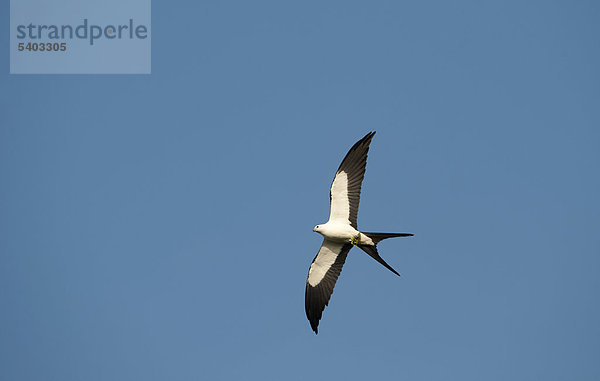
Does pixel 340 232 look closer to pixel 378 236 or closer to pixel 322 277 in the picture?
pixel 378 236

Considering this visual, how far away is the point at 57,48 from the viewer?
28797 millimetres

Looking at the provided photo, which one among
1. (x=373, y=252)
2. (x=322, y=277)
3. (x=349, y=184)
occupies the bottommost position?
(x=322, y=277)

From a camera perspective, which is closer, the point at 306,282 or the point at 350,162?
the point at 350,162

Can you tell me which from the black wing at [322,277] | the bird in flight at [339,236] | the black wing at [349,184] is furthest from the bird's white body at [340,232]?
the black wing at [322,277]

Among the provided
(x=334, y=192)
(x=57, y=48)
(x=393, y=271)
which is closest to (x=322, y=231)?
(x=334, y=192)

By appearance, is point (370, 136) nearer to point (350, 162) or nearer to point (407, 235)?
point (350, 162)

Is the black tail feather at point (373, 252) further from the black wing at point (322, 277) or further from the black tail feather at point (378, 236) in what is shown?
the black wing at point (322, 277)

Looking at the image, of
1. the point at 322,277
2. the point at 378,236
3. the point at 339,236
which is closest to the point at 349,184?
the point at 339,236

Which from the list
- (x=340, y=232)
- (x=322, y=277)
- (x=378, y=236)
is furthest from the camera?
(x=322, y=277)

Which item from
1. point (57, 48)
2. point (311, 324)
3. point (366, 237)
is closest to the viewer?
point (366, 237)

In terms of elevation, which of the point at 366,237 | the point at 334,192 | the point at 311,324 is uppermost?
the point at 334,192

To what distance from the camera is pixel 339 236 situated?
1568cm

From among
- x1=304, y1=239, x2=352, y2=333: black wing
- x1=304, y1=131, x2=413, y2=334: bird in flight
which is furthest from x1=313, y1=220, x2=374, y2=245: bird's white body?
x1=304, y1=239, x2=352, y2=333: black wing

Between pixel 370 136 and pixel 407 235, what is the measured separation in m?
2.86
